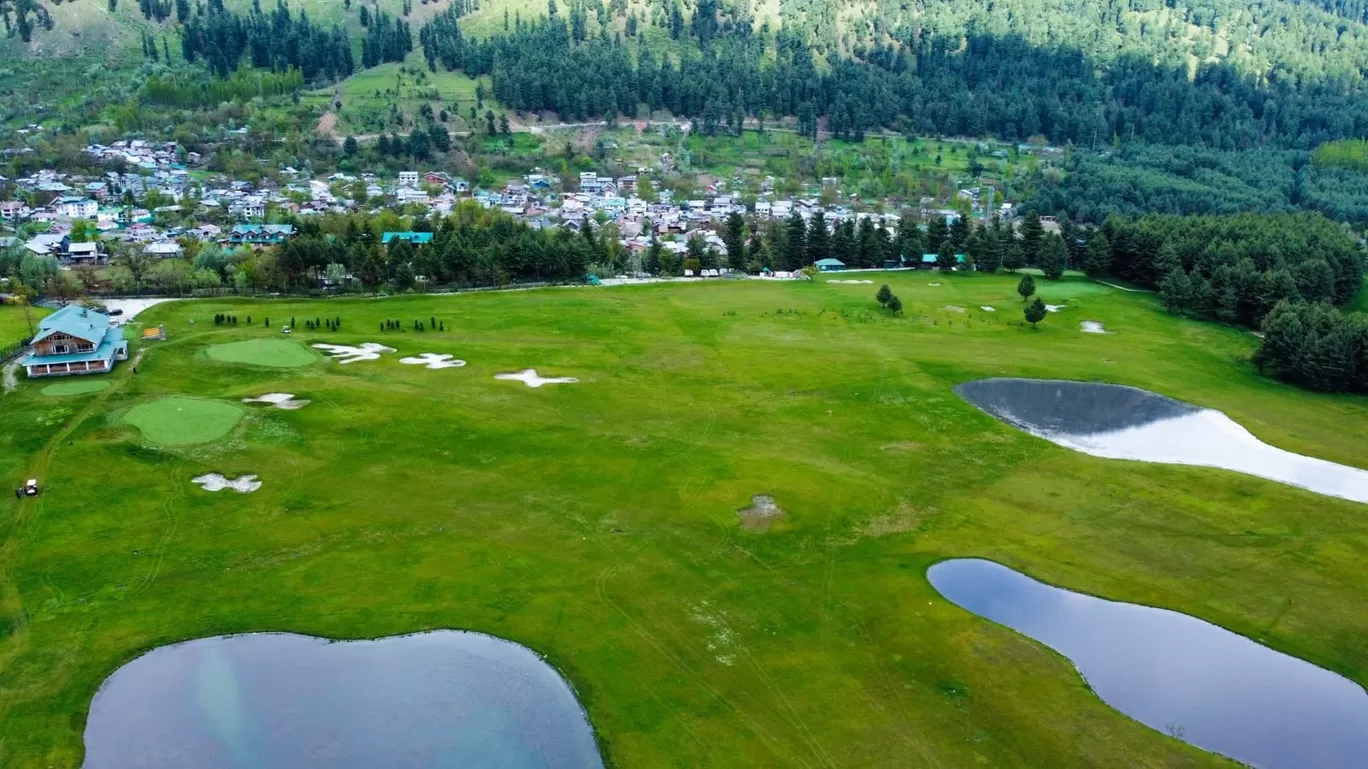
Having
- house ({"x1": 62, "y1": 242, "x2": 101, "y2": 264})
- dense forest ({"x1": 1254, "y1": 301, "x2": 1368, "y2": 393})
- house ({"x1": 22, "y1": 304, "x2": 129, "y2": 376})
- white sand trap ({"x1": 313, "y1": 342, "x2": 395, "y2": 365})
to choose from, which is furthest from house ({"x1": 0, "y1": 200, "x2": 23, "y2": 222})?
dense forest ({"x1": 1254, "y1": 301, "x2": 1368, "y2": 393})

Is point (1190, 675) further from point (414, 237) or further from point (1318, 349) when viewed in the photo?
point (414, 237)

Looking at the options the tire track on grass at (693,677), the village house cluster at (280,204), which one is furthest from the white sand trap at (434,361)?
the village house cluster at (280,204)

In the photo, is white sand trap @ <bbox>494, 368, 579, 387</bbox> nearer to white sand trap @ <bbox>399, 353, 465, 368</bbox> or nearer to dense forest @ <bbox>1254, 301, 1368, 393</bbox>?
white sand trap @ <bbox>399, 353, 465, 368</bbox>

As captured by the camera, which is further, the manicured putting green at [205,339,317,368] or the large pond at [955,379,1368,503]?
the manicured putting green at [205,339,317,368]

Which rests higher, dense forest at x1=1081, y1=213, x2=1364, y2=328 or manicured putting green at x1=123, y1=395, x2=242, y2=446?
dense forest at x1=1081, y1=213, x2=1364, y2=328

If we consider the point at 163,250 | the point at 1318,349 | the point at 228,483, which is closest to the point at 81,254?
the point at 163,250

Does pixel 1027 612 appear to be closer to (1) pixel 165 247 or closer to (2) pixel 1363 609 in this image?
(2) pixel 1363 609

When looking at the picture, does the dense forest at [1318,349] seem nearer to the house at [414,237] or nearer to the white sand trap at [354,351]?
the white sand trap at [354,351]

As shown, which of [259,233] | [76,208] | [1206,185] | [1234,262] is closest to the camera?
[1234,262]
